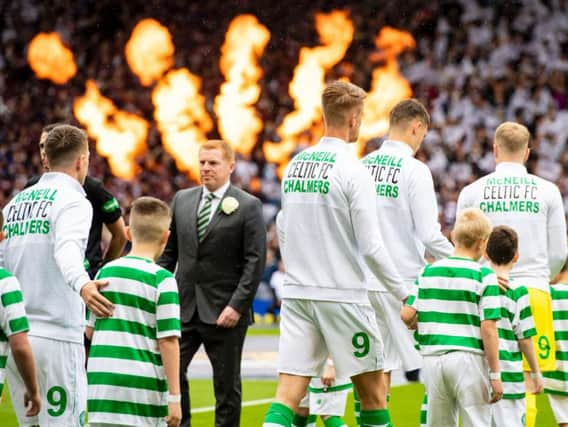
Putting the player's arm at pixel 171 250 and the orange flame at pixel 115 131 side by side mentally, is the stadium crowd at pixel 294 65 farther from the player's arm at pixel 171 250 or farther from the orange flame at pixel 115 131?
the player's arm at pixel 171 250

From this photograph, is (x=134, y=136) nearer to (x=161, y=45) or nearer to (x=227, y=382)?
(x=161, y=45)

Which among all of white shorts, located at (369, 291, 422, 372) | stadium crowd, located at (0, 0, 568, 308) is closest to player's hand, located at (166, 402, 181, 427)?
white shorts, located at (369, 291, 422, 372)

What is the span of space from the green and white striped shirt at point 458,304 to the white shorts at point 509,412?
3.15ft

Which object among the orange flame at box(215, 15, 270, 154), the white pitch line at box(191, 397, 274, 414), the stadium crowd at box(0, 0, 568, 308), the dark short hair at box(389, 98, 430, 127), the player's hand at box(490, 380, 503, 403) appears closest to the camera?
the player's hand at box(490, 380, 503, 403)

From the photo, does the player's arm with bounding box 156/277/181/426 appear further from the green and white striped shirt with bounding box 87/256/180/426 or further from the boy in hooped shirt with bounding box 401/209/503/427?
the boy in hooped shirt with bounding box 401/209/503/427

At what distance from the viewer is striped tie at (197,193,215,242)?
9.20 m

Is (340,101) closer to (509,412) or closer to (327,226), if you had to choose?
(327,226)

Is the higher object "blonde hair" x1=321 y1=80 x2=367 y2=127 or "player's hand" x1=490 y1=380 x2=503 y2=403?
"blonde hair" x1=321 y1=80 x2=367 y2=127

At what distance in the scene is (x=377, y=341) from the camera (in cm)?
713

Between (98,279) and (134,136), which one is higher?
(134,136)

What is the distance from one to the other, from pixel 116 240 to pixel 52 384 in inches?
91.8

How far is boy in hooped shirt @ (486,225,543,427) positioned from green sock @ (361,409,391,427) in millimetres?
1106

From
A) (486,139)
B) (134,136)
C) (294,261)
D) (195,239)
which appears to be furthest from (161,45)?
(294,261)

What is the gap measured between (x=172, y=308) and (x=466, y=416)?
199 cm
